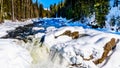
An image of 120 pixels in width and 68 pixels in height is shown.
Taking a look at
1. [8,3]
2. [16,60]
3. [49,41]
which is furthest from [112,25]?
[8,3]

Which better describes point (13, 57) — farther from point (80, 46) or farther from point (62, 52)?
point (80, 46)

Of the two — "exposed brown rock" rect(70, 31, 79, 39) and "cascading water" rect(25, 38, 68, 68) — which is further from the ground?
"exposed brown rock" rect(70, 31, 79, 39)

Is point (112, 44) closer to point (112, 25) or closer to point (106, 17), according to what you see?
point (112, 25)

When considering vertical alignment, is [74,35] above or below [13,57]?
above

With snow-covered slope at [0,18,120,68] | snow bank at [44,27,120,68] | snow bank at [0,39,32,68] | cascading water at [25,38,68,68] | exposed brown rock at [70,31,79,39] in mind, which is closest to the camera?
snow bank at [0,39,32,68]

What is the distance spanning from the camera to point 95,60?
560 inches

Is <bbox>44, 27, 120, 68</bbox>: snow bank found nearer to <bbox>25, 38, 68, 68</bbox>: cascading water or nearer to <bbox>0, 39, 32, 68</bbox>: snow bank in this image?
<bbox>25, 38, 68, 68</bbox>: cascading water

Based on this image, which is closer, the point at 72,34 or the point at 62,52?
the point at 62,52

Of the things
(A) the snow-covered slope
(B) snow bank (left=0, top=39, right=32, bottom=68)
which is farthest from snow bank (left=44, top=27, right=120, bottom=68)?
(B) snow bank (left=0, top=39, right=32, bottom=68)

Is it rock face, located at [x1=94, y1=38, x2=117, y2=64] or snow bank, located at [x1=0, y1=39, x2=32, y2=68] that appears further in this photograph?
rock face, located at [x1=94, y1=38, x2=117, y2=64]

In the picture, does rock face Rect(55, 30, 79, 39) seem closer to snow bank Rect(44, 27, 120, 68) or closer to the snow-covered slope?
the snow-covered slope

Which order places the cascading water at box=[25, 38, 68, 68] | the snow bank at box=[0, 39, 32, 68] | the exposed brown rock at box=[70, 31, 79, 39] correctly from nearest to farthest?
the snow bank at box=[0, 39, 32, 68]
the cascading water at box=[25, 38, 68, 68]
the exposed brown rock at box=[70, 31, 79, 39]

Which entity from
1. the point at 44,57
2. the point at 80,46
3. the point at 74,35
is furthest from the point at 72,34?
the point at 44,57

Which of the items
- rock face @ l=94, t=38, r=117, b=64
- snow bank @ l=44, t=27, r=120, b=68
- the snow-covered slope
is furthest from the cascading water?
rock face @ l=94, t=38, r=117, b=64
